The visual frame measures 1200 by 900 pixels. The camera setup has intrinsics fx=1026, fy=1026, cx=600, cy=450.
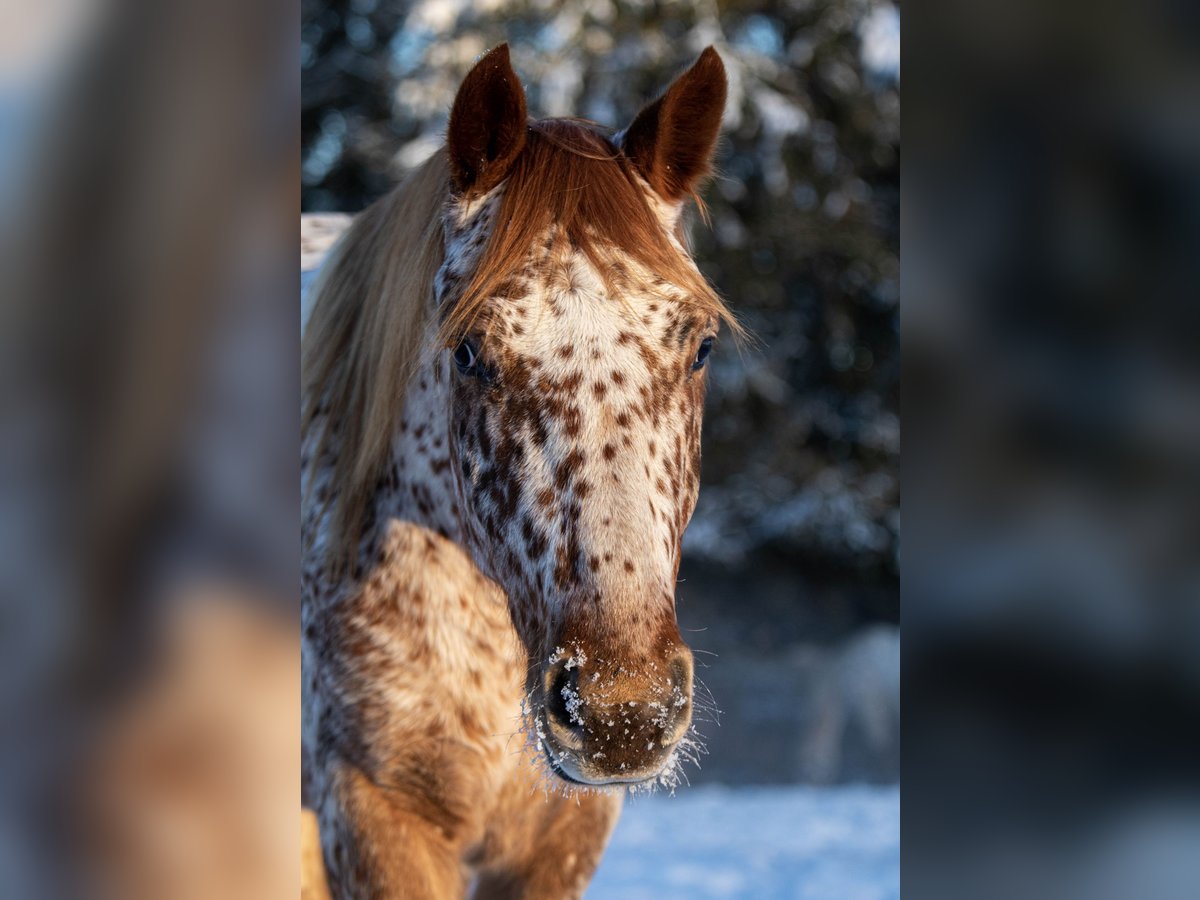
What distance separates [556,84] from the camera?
2.97 meters

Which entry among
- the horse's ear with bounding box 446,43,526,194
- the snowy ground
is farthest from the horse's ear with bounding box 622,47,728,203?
the snowy ground

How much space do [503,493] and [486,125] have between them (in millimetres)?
328

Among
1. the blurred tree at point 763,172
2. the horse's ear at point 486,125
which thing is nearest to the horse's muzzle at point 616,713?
the horse's ear at point 486,125

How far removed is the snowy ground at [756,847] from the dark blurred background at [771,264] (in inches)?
17.2

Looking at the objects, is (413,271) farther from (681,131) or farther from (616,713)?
(616,713)

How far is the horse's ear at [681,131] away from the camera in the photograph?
941 mm

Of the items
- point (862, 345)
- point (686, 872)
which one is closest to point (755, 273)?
point (862, 345)

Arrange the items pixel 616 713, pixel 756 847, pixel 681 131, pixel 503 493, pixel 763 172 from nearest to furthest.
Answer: pixel 616 713, pixel 503 493, pixel 681 131, pixel 756 847, pixel 763 172

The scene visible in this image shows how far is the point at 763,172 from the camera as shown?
3396 millimetres
